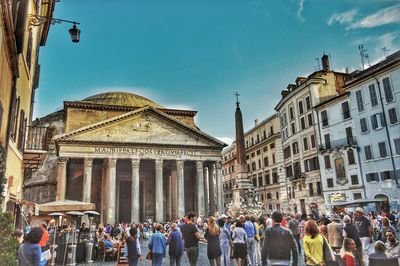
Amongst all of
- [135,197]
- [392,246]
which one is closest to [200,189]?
[135,197]

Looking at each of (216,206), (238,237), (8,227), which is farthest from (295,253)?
(216,206)

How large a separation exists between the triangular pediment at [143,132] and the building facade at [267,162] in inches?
405

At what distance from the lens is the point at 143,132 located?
2844 cm

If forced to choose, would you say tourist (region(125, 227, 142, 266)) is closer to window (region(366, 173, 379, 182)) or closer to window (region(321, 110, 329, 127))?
window (region(366, 173, 379, 182))

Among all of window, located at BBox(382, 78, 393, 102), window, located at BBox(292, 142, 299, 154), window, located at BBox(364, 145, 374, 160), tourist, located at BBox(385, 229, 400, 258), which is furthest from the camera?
window, located at BBox(292, 142, 299, 154)

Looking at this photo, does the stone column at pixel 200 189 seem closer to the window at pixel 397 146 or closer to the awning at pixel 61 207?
the window at pixel 397 146

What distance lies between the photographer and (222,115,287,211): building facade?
122ft

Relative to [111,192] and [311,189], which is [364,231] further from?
[311,189]

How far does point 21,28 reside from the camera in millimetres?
6895

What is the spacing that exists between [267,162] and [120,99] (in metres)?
19.9

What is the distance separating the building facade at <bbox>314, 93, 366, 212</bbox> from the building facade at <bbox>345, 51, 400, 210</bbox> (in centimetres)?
66

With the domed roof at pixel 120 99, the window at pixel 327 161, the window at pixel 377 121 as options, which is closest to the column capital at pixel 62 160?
the domed roof at pixel 120 99

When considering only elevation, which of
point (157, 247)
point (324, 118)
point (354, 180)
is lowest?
point (157, 247)

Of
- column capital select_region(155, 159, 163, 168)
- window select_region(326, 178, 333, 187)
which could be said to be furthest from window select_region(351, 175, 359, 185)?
column capital select_region(155, 159, 163, 168)
